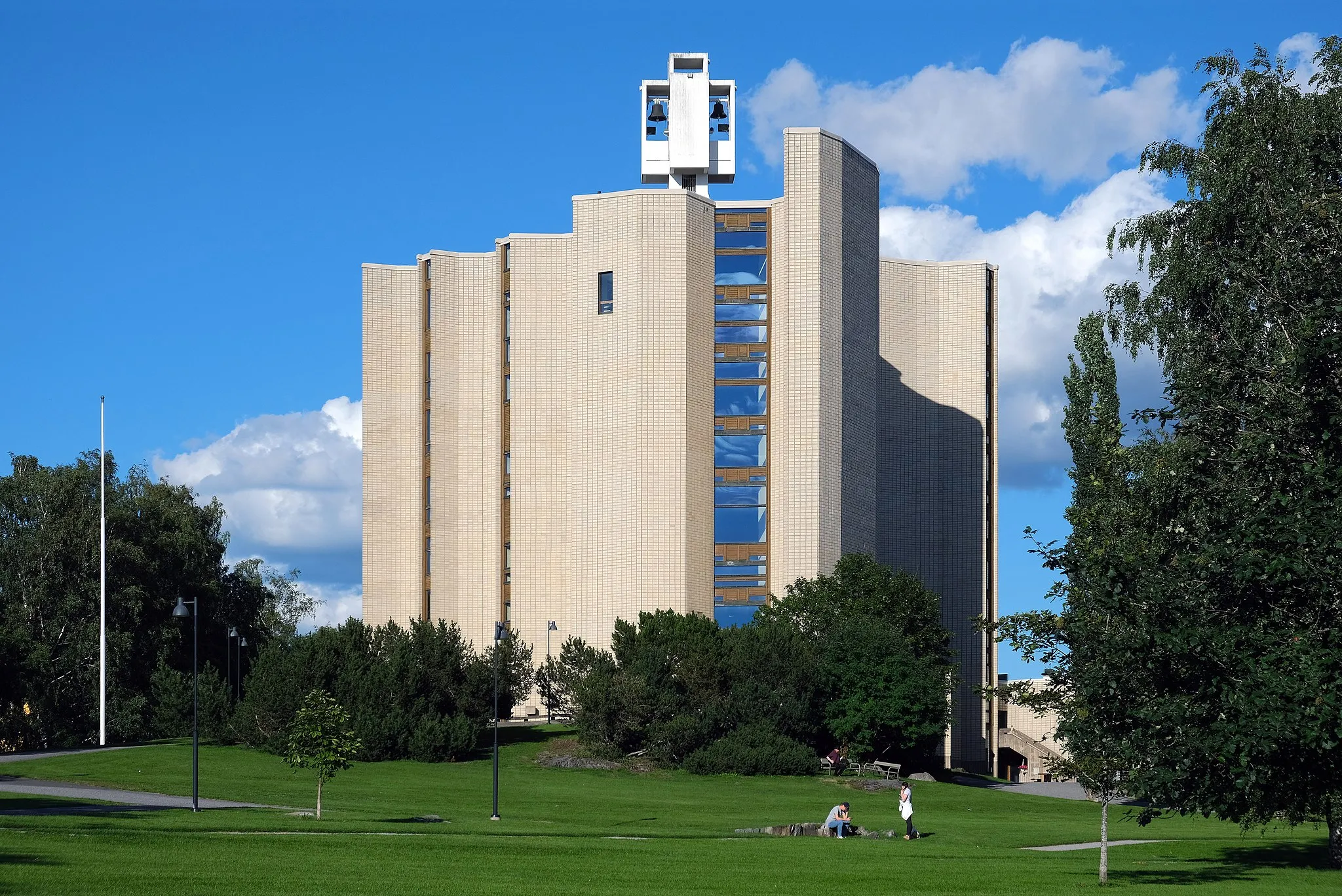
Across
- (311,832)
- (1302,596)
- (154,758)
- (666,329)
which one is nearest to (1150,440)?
(1302,596)

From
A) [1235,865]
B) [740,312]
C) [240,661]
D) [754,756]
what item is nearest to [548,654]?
[240,661]

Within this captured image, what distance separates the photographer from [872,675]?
72.2 metres

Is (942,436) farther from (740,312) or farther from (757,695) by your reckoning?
(757,695)

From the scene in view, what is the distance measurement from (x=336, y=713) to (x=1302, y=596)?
29.3 metres

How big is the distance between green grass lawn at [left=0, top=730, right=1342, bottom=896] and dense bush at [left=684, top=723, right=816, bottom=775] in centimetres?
210

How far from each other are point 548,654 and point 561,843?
51.4 metres

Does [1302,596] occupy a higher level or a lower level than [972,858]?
higher

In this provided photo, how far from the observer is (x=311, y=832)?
3788 cm

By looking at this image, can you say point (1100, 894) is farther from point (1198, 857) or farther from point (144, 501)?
point (144, 501)

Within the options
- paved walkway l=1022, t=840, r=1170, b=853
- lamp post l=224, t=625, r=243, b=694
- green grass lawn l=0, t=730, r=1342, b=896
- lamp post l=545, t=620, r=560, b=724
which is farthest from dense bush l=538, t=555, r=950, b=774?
paved walkway l=1022, t=840, r=1170, b=853

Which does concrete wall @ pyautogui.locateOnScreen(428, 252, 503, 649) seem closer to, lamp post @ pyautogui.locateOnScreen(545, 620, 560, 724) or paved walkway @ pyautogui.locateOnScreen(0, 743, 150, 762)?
lamp post @ pyautogui.locateOnScreen(545, 620, 560, 724)

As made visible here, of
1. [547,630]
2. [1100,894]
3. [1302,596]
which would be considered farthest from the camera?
[547,630]

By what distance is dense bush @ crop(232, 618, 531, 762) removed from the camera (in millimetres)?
69125

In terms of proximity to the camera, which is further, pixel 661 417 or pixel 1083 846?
pixel 661 417
